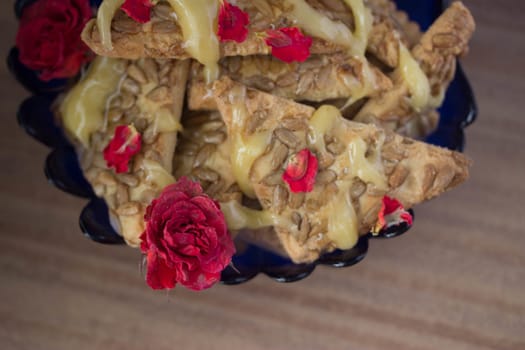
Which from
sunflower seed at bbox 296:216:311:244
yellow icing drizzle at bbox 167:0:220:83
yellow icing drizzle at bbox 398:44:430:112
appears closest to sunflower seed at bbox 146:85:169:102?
yellow icing drizzle at bbox 167:0:220:83

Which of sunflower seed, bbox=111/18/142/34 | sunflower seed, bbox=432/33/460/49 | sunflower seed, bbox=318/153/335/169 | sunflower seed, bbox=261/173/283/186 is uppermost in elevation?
sunflower seed, bbox=111/18/142/34

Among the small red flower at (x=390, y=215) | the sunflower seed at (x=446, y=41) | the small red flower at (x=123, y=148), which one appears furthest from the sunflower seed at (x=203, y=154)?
the sunflower seed at (x=446, y=41)

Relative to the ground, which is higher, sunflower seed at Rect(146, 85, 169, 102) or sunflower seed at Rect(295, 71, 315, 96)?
sunflower seed at Rect(295, 71, 315, 96)

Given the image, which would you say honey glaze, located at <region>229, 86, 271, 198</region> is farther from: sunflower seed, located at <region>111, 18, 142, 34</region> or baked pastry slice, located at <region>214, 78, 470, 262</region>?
sunflower seed, located at <region>111, 18, 142, 34</region>

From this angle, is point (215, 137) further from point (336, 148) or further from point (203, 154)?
point (336, 148)

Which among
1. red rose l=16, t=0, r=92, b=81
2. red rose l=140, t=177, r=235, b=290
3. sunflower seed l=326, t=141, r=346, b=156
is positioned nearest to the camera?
red rose l=140, t=177, r=235, b=290

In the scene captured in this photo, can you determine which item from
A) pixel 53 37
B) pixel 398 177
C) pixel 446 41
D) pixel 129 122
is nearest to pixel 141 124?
pixel 129 122
